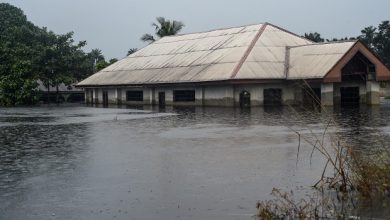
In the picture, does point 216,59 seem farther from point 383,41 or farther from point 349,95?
point 383,41

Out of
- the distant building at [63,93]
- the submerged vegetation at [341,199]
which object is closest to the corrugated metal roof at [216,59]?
the distant building at [63,93]

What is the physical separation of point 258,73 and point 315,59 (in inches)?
210

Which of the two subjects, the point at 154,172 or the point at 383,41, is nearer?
the point at 154,172

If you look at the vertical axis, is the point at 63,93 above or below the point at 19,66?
below

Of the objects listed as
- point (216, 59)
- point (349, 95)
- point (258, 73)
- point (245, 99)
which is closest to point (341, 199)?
point (258, 73)

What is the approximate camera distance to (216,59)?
4456 centimetres

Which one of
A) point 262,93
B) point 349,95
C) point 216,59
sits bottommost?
point 349,95

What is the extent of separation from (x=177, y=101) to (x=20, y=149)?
30572mm

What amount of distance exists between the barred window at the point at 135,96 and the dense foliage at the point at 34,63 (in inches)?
446

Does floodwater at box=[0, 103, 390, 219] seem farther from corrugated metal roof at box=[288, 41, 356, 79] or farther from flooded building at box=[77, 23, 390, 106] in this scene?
flooded building at box=[77, 23, 390, 106]

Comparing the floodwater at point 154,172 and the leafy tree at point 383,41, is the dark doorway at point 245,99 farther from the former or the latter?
the leafy tree at point 383,41

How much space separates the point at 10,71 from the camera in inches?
2217

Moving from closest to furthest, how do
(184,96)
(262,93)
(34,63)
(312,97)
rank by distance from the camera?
1. (312,97)
2. (262,93)
3. (184,96)
4. (34,63)

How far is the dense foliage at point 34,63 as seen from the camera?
55.0 m
